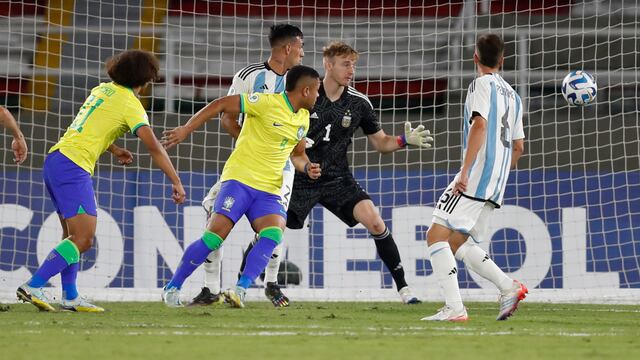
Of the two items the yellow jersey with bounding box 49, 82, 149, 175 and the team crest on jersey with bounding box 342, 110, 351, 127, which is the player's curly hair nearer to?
the team crest on jersey with bounding box 342, 110, 351, 127

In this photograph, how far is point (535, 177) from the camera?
10.4 metres

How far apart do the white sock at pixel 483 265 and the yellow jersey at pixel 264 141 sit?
133 centimetres

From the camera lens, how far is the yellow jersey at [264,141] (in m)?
7.25

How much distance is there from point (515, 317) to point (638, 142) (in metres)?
4.19

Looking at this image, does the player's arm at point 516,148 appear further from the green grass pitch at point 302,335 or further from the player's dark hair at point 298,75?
the player's dark hair at point 298,75

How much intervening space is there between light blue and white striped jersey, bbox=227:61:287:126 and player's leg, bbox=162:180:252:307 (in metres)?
1.13

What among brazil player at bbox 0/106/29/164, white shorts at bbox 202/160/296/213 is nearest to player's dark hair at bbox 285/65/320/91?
white shorts at bbox 202/160/296/213

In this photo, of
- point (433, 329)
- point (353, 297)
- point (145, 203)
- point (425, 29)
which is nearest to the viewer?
point (433, 329)

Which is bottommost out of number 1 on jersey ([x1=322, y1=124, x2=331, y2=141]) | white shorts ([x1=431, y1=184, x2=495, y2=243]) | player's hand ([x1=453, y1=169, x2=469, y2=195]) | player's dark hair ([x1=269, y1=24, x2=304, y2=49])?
white shorts ([x1=431, y1=184, x2=495, y2=243])

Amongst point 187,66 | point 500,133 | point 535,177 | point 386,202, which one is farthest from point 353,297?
point 187,66

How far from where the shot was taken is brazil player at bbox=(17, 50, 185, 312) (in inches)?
270

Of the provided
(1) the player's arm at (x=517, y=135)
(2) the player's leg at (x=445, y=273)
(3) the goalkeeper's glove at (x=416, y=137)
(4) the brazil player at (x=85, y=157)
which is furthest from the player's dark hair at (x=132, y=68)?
(1) the player's arm at (x=517, y=135)

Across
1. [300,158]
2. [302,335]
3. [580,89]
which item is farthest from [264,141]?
[580,89]

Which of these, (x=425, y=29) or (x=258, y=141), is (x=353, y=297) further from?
(x=425, y=29)
